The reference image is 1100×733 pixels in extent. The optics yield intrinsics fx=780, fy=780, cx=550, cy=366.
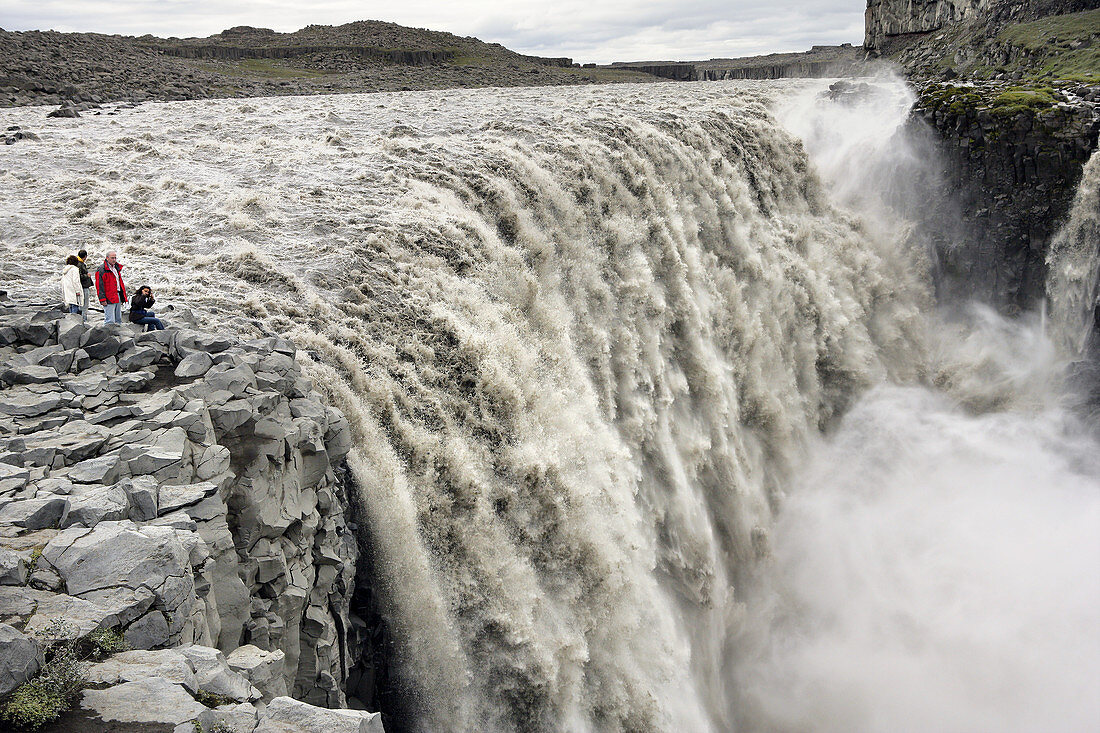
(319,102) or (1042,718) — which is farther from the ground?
(319,102)

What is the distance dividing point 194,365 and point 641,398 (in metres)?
9.66

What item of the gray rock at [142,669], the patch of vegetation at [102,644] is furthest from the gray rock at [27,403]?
the gray rock at [142,669]

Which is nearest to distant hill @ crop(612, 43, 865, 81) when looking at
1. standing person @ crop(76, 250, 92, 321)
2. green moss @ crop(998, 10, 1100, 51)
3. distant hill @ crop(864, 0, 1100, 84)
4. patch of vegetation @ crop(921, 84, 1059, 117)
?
distant hill @ crop(864, 0, 1100, 84)

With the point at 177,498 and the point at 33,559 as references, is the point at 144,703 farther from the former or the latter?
the point at 177,498

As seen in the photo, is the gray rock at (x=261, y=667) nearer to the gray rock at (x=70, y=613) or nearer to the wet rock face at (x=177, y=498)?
the wet rock face at (x=177, y=498)

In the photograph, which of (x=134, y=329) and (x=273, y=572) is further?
(x=134, y=329)

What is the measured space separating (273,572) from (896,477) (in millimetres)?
19297

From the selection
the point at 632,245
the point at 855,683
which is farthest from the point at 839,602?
the point at 632,245

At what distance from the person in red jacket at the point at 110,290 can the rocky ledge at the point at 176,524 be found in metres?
0.62

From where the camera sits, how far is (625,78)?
86875mm

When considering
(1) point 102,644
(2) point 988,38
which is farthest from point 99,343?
(2) point 988,38

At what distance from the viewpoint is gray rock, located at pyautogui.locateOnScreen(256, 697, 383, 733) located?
5.21m

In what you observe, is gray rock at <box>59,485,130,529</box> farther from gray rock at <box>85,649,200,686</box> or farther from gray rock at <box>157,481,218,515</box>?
gray rock at <box>85,649,200,686</box>

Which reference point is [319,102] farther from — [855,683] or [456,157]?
[855,683]
